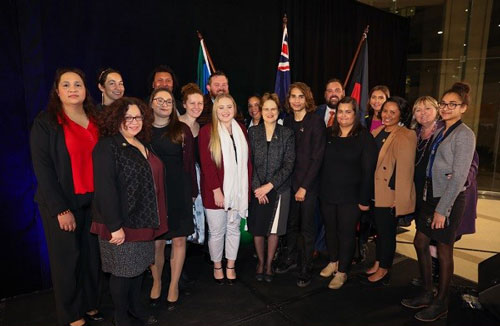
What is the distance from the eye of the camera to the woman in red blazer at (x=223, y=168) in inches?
110

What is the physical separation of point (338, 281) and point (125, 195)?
79.0 inches

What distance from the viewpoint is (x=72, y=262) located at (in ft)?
7.37

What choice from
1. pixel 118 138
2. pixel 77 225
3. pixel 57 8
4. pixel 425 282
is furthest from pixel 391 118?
pixel 57 8

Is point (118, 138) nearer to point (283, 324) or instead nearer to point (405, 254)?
point (283, 324)

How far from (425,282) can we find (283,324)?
3.77ft

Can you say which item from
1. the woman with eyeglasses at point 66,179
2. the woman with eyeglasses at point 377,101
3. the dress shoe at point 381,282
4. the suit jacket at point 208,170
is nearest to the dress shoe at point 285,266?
the dress shoe at point 381,282

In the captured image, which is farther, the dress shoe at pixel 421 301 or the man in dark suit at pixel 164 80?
the man in dark suit at pixel 164 80

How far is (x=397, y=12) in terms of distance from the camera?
21.3 ft

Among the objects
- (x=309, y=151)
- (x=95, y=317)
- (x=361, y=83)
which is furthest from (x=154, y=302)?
(x=361, y=83)

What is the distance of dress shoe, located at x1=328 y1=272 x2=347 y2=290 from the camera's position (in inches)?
117

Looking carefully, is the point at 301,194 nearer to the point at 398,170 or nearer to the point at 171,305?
the point at 398,170

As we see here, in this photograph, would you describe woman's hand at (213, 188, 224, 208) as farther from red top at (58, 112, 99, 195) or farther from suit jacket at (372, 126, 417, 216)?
suit jacket at (372, 126, 417, 216)

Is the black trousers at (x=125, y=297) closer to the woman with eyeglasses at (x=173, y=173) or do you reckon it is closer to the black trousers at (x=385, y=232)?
the woman with eyeglasses at (x=173, y=173)

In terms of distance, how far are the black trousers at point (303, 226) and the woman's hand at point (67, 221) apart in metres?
1.73
